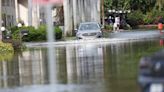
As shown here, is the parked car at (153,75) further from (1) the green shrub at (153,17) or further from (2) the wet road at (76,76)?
(1) the green shrub at (153,17)

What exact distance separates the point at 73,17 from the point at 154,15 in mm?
25881

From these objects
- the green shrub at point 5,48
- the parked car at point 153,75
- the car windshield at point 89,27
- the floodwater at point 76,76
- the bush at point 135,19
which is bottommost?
the floodwater at point 76,76

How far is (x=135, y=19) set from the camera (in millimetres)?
73062

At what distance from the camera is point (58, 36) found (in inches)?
1665

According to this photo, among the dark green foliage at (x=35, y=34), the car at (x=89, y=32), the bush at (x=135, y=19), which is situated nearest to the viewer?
the car at (x=89, y=32)

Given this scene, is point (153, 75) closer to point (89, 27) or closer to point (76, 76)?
point (76, 76)

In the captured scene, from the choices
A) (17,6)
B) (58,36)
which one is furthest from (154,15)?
(58,36)

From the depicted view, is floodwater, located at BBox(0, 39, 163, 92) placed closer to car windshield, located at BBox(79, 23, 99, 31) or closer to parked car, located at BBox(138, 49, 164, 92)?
parked car, located at BBox(138, 49, 164, 92)

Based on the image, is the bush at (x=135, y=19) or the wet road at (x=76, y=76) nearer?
the wet road at (x=76, y=76)

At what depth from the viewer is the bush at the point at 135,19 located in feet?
236

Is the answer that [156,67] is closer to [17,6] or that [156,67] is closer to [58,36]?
[58,36]

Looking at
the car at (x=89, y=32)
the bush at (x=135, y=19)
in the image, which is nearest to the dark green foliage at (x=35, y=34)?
the car at (x=89, y=32)

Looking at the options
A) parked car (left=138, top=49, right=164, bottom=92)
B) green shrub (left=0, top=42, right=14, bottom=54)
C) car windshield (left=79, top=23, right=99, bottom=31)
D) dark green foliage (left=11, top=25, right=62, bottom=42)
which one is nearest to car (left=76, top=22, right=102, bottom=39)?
car windshield (left=79, top=23, right=99, bottom=31)

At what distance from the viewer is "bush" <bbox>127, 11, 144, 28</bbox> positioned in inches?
2837
